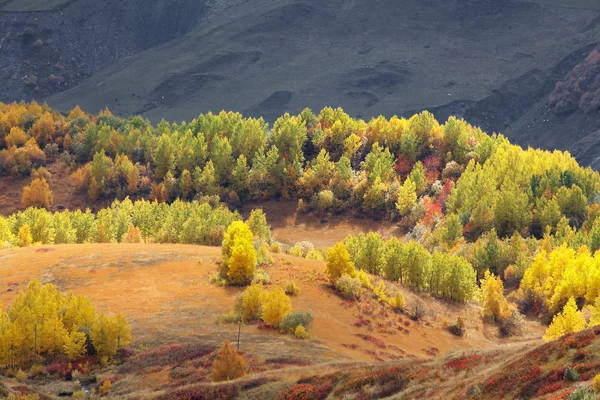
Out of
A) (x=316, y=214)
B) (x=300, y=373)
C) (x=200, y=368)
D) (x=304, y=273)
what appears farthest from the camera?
(x=316, y=214)

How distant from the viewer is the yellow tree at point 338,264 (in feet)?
270

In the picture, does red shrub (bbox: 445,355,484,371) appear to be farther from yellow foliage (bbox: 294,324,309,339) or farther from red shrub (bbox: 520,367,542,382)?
yellow foliage (bbox: 294,324,309,339)

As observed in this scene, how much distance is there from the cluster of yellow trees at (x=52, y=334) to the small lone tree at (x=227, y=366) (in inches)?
386

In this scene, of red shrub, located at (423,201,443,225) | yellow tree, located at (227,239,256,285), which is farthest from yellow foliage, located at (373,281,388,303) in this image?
red shrub, located at (423,201,443,225)

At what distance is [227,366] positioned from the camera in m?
55.5

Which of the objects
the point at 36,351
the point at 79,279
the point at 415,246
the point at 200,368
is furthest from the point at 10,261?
the point at 415,246

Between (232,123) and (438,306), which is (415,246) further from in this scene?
(232,123)

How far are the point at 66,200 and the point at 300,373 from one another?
110 meters

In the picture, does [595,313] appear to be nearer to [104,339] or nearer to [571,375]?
[104,339]

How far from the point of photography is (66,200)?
511 feet

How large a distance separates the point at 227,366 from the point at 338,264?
28179mm

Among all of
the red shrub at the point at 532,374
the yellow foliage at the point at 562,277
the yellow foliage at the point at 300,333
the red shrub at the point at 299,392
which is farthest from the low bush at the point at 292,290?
the red shrub at the point at 532,374

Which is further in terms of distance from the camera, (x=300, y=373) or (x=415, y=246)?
(x=415, y=246)

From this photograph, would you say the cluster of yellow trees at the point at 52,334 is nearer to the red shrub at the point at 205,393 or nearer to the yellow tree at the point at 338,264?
the red shrub at the point at 205,393
